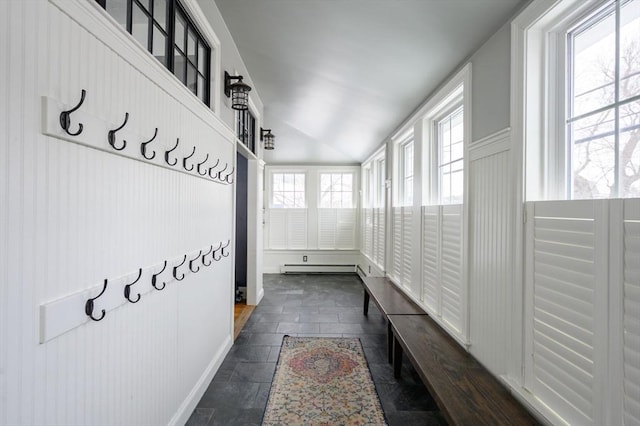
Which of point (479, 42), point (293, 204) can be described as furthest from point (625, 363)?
point (293, 204)

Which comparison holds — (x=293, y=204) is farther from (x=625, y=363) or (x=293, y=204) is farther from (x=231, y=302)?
(x=625, y=363)

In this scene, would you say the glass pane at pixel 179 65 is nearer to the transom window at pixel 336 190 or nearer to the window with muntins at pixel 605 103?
the window with muntins at pixel 605 103

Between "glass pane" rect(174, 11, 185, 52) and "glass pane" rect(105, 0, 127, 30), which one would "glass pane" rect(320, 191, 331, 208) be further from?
"glass pane" rect(105, 0, 127, 30)

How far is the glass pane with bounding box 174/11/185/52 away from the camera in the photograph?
1.82 m

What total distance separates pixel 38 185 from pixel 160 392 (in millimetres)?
1217

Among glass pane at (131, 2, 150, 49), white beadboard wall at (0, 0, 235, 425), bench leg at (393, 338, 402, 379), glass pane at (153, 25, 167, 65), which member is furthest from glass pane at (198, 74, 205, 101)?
bench leg at (393, 338, 402, 379)

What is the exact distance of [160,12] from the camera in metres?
1.62

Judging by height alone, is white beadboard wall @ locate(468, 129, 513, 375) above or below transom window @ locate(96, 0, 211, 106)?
below

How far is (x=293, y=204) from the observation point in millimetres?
6484

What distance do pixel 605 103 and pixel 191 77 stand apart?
2161 millimetres

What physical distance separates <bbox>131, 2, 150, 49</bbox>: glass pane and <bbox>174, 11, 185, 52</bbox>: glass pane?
1.15ft

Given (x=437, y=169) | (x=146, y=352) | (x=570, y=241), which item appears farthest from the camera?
(x=437, y=169)

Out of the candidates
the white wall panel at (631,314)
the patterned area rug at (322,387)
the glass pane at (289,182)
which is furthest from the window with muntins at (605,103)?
the glass pane at (289,182)

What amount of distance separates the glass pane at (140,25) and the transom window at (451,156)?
6.77ft
